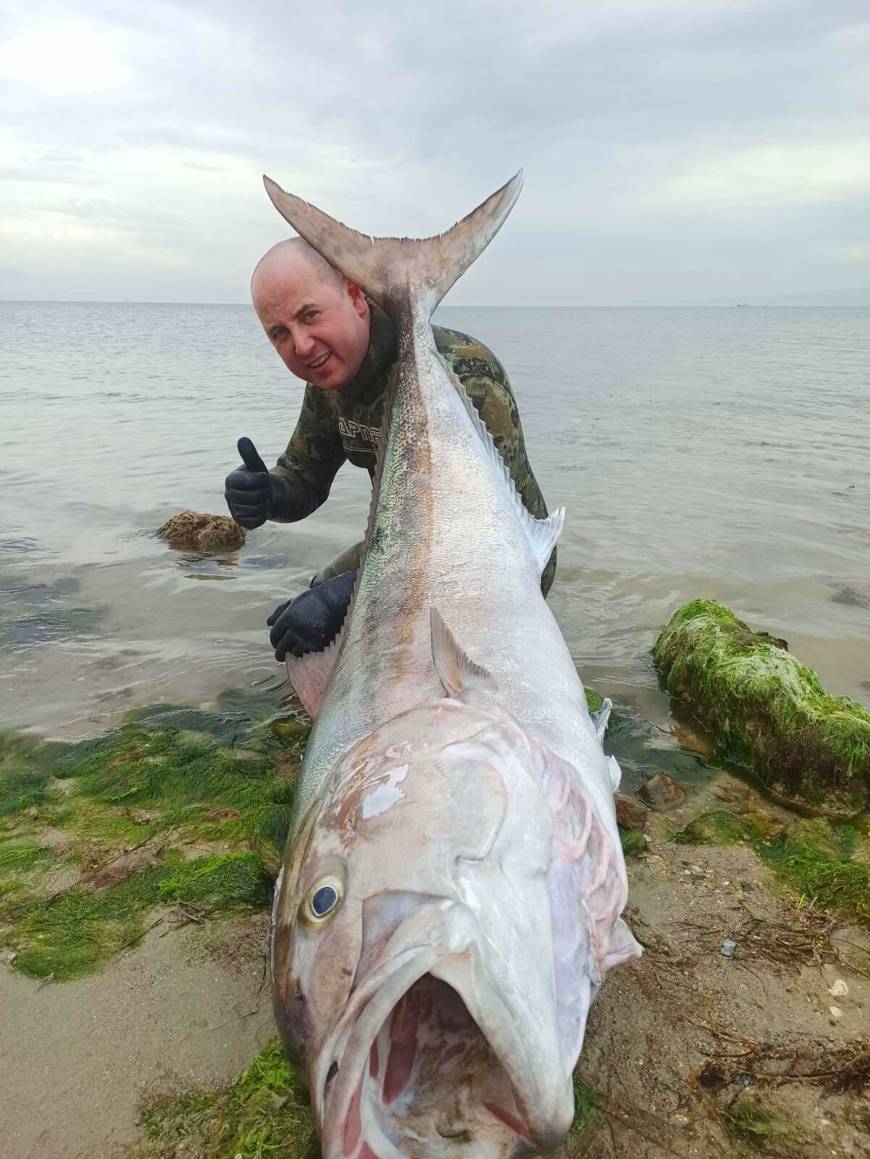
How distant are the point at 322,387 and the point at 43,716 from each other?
2.48 m

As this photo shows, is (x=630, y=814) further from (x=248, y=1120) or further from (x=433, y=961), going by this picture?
(x=433, y=961)

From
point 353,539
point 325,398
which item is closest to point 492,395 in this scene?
point 325,398

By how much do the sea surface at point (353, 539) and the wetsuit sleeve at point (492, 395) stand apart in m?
1.47

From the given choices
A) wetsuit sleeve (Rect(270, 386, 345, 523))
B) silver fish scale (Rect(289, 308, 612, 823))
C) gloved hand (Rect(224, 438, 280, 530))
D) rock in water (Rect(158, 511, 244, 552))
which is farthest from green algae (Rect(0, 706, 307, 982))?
rock in water (Rect(158, 511, 244, 552))

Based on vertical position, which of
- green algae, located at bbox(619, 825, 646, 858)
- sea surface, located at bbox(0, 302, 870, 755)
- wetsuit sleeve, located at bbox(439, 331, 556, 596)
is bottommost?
sea surface, located at bbox(0, 302, 870, 755)

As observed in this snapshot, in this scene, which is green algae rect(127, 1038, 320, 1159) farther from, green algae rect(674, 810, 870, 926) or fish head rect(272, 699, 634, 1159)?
green algae rect(674, 810, 870, 926)

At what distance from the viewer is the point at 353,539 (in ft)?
28.3

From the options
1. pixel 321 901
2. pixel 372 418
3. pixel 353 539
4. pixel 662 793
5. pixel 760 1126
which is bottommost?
pixel 353 539

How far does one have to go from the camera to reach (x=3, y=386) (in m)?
23.2

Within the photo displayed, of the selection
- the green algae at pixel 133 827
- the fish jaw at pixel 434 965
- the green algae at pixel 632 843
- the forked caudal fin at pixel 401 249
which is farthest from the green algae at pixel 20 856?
the forked caudal fin at pixel 401 249

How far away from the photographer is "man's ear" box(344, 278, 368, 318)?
12.9 ft

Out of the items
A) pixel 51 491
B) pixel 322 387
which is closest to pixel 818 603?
pixel 322 387

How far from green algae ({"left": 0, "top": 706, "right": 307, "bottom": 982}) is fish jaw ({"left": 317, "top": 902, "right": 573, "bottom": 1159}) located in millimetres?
1429

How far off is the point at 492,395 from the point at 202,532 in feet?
15.3
